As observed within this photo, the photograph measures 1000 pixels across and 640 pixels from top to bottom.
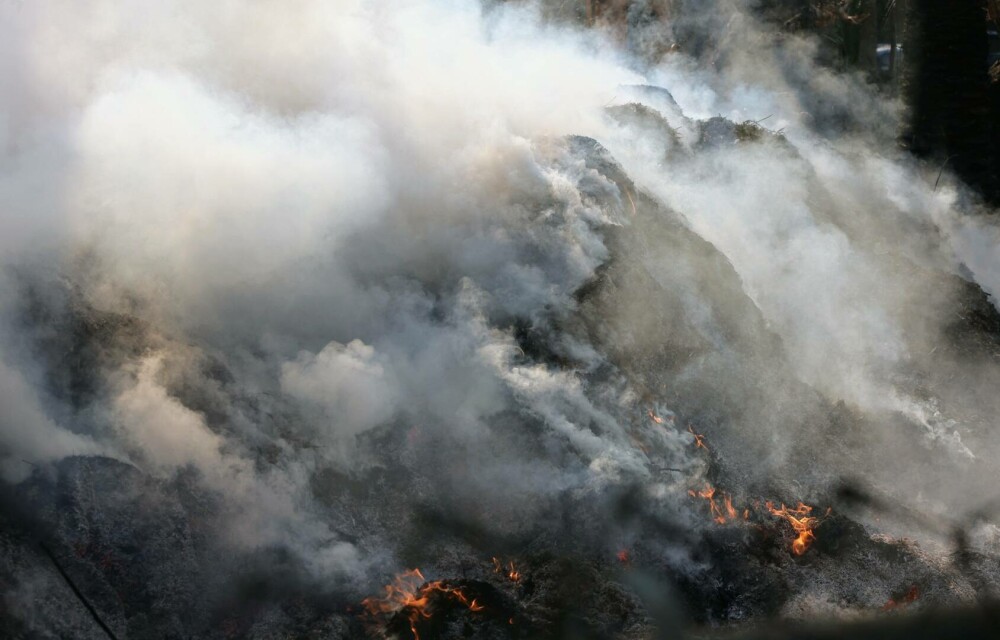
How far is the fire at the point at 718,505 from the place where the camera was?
A: 33.0 feet

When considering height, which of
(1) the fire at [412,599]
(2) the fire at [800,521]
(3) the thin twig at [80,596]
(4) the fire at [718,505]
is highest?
(2) the fire at [800,521]

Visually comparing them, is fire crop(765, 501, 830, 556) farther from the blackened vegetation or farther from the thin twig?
the thin twig

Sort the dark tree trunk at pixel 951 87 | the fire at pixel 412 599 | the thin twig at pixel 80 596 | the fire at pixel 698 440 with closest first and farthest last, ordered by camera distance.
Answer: the thin twig at pixel 80 596
the fire at pixel 412 599
the fire at pixel 698 440
the dark tree trunk at pixel 951 87

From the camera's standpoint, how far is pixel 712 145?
14.3 metres

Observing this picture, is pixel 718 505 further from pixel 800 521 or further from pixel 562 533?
pixel 562 533

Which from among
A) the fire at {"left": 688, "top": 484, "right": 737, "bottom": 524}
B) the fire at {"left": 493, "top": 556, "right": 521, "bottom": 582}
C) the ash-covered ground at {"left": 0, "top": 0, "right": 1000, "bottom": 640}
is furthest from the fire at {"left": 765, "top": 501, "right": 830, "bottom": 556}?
the fire at {"left": 493, "top": 556, "right": 521, "bottom": 582}

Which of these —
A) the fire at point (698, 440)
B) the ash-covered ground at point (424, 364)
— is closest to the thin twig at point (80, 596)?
the ash-covered ground at point (424, 364)

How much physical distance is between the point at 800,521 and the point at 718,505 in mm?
942

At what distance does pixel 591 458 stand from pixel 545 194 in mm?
3551

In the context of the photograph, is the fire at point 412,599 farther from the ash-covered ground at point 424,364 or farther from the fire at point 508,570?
the fire at point 508,570

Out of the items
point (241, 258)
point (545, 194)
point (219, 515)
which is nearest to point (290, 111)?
point (241, 258)

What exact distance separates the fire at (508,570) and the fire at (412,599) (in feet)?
1.31

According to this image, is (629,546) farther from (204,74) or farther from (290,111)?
(204,74)

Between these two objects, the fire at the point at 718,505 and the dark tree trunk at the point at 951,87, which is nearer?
the fire at the point at 718,505
